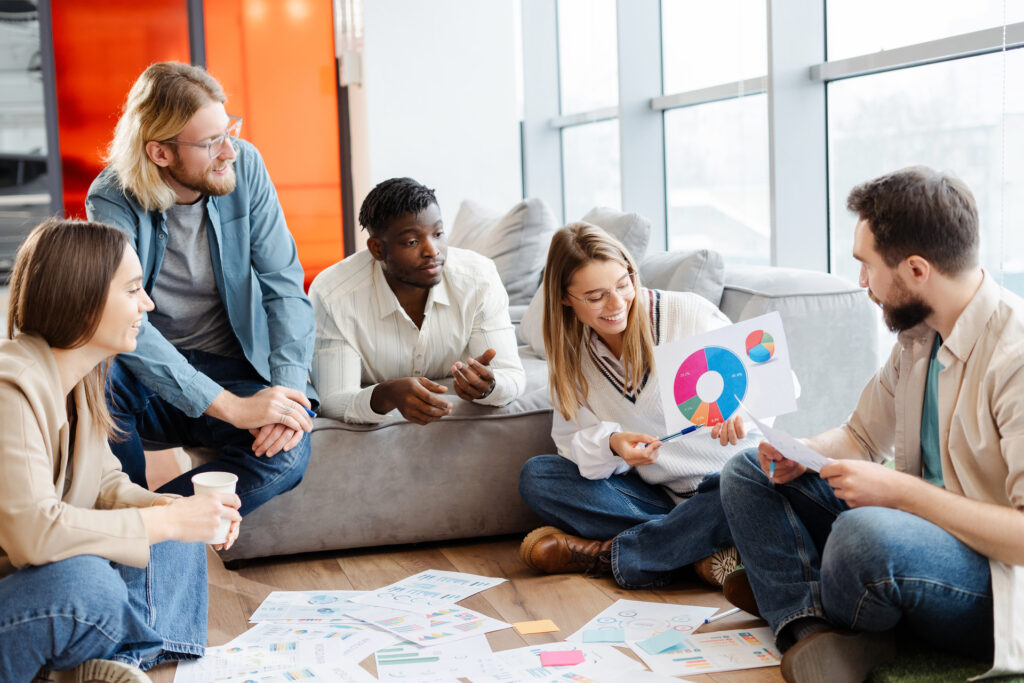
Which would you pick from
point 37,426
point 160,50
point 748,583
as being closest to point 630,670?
point 748,583

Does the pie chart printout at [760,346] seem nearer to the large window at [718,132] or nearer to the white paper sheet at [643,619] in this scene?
the white paper sheet at [643,619]

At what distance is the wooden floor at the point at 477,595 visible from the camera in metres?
2.17

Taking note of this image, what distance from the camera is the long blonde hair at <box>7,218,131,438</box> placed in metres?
1.77

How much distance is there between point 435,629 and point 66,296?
3.29 feet

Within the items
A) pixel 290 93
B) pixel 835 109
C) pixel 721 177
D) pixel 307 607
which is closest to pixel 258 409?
pixel 307 607

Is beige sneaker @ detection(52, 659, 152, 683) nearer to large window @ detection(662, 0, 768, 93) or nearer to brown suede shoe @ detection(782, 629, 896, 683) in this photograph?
brown suede shoe @ detection(782, 629, 896, 683)

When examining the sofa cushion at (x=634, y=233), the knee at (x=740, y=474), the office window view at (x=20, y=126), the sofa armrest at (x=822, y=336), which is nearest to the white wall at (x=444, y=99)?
the office window view at (x=20, y=126)

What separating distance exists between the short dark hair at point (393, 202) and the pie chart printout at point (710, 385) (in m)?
0.93

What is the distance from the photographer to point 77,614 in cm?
168

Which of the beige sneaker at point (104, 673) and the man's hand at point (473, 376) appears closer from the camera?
the beige sneaker at point (104, 673)

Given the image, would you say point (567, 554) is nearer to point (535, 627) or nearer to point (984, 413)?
point (535, 627)

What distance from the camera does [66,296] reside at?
1.77 meters

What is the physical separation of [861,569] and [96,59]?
17.8 feet

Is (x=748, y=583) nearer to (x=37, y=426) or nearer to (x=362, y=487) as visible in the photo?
(x=362, y=487)
